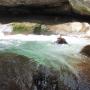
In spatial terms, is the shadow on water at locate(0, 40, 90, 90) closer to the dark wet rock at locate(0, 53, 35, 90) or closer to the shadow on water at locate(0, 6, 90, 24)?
the dark wet rock at locate(0, 53, 35, 90)

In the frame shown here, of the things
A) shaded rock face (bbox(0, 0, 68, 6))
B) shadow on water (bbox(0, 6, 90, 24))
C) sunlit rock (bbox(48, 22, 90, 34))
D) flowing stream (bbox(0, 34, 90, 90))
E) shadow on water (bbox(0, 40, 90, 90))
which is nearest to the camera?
shadow on water (bbox(0, 40, 90, 90))

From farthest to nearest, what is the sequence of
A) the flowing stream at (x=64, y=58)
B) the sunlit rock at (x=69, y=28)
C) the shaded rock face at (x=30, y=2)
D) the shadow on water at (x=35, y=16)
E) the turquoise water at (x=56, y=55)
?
the shadow on water at (x=35, y=16)
the shaded rock face at (x=30, y=2)
the sunlit rock at (x=69, y=28)
the turquoise water at (x=56, y=55)
the flowing stream at (x=64, y=58)

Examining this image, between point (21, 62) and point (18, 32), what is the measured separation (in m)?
6.74

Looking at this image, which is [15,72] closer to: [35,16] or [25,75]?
[25,75]

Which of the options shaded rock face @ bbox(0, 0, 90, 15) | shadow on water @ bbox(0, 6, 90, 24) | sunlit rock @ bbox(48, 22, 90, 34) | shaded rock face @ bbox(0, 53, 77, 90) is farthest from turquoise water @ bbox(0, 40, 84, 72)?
shadow on water @ bbox(0, 6, 90, 24)

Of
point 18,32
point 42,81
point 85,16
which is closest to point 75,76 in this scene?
point 42,81

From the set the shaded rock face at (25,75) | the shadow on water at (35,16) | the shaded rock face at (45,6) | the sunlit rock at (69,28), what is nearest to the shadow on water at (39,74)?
the shaded rock face at (25,75)

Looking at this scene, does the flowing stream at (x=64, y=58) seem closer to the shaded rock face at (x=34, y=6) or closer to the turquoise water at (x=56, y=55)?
the turquoise water at (x=56, y=55)

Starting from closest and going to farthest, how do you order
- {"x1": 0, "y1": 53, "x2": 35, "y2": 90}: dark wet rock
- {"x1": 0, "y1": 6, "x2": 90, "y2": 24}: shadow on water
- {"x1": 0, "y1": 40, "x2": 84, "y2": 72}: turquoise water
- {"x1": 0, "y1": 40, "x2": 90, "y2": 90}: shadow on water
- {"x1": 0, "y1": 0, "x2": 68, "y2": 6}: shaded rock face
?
{"x1": 0, "y1": 53, "x2": 35, "y2": 90}: dark wet rock
{"x1": 0, "y1": 40, "x2": 90, "y2": 90}: shadow on water
{"x1": 0, "y1": 40, "x2": 84, "y2": 72}: turquoise water
{"x1": 0, "y1": 0, "x2": 68, "y2": 6}: shaded rock face
{"x1": 0, "y1": 6, "x2": 90, "y2": 24}: shadow on water

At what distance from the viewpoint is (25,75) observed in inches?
246

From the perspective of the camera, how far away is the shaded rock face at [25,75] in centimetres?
606

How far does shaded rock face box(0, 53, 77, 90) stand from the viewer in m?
6.06

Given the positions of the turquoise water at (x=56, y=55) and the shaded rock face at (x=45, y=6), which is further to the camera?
the shaded rock face at (x=45, y=6)

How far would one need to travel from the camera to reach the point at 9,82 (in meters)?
6.01
